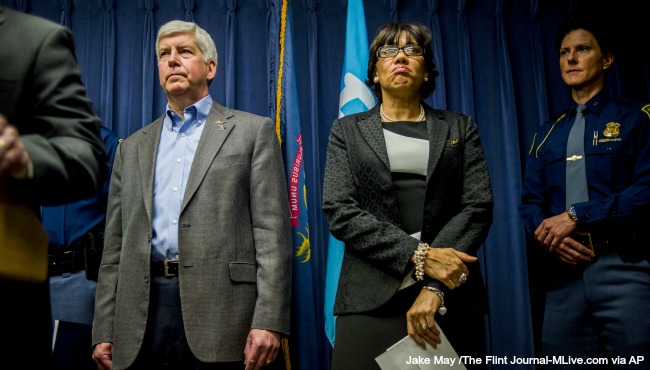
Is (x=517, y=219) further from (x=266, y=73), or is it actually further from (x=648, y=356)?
(x=266, y=73)

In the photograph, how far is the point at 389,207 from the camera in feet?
6.70

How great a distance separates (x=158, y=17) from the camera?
348 cm

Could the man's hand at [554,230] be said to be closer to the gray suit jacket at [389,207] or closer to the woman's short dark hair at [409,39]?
the gray suit jacket at [389,207]

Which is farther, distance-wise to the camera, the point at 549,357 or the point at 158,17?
the point at 158,17

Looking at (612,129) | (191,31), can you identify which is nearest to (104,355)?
(191,31)

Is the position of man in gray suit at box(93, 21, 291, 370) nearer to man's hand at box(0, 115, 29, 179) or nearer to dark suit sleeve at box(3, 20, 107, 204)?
dark suit sleeve at box(3, 20, 107, 204)

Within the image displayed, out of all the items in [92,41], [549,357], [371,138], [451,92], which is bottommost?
[549,357]

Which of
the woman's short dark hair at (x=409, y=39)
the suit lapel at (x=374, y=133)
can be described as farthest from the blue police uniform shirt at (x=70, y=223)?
the woman's short dark hair at (x=409, y=39)

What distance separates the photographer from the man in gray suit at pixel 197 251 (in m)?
1.99

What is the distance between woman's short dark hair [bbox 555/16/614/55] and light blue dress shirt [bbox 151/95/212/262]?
1613 mm

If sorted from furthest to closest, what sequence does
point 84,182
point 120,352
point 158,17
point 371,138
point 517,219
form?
point 158,17 → point 517,219 → point 371,138 → point 120,352 → point 84,182

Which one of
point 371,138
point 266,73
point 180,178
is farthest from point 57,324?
point 266,73

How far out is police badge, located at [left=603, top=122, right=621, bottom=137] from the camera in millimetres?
2488

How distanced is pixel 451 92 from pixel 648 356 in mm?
1769
